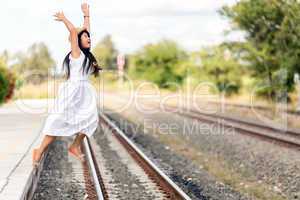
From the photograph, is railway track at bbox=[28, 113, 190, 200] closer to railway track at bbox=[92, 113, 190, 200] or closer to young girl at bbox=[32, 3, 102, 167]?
railway track at bbox=[92, 113, 190, 200]

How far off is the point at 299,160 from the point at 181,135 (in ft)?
22.6

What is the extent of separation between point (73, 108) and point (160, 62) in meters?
68.8

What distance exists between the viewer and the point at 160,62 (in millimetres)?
77875

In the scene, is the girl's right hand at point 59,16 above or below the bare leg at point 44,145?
above

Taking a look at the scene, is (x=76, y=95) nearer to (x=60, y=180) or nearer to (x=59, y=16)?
(x=59, y=16)

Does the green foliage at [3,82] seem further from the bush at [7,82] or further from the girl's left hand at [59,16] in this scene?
the girl's left hand at [59,16]

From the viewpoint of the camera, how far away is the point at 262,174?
13133 mm

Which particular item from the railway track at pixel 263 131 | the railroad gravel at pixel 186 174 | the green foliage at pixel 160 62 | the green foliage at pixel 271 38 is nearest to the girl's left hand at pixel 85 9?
the railroad gravel at pixel 186 174

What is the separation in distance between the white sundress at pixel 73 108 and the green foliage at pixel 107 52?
366ft

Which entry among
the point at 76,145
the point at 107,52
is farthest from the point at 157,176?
the point at 107,52

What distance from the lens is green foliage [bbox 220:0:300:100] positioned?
27.4 metres

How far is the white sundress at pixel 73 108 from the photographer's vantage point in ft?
30.3

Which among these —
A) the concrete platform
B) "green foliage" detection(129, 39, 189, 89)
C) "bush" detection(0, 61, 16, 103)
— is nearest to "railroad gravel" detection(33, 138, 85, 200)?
the concrete platform

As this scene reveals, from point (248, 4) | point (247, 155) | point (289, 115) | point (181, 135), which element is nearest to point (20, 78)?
point (248, 4)
